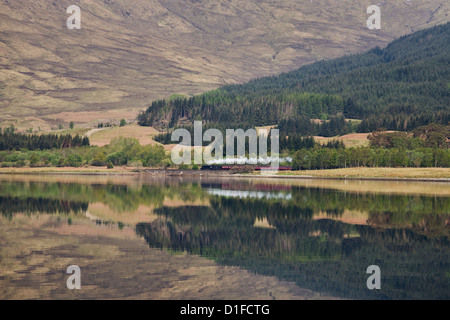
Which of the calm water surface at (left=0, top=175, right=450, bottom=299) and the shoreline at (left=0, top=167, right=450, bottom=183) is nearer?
the calm water surface at (left=0, top=175, right=450, bottom=299)

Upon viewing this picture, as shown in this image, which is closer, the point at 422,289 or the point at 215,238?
the point at 422,289

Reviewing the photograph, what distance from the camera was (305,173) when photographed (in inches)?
6004

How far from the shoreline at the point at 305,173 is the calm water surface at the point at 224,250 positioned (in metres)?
73.4

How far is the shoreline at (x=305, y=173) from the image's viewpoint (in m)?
136

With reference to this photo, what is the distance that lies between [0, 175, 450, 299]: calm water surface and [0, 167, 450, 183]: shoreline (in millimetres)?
73448

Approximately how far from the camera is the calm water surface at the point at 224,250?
29.2 meters

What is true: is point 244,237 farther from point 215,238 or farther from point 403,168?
point 403,168

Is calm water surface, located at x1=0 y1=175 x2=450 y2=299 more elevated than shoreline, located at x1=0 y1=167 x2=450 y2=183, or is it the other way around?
shoreline, located at x1=0 y1=167 x2=450 y2=183

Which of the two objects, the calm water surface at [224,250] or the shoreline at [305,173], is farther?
the shoreline at [305,173]

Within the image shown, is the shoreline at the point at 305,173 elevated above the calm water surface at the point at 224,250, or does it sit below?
above

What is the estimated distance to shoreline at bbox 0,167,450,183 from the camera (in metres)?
136

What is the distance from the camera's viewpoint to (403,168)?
150 metres

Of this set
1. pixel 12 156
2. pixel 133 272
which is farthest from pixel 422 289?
pixel 12 156
